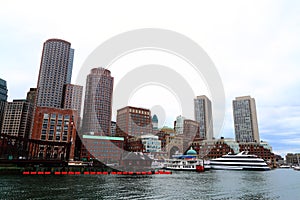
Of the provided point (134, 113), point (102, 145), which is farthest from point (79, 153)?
point (134, 113)

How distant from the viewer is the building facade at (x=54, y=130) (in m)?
125

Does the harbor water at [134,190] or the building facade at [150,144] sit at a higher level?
the building facade at [150,144]

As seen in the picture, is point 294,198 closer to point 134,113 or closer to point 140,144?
point 140,144

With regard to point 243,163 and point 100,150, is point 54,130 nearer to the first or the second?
point 100,150

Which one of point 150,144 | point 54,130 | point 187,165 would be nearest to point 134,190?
point 187,165

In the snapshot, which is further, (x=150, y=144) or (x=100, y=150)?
(x=150, y=144)

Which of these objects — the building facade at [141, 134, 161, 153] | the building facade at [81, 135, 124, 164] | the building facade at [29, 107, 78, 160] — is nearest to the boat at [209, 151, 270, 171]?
the building facade at [141, 134, 161, 153]

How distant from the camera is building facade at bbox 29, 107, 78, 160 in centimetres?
12500

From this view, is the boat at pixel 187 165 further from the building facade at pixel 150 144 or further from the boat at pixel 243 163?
the building facade at pixel 150 144

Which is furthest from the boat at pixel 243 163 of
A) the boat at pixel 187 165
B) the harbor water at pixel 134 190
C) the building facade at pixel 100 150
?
the harbor water at pixel 134 190

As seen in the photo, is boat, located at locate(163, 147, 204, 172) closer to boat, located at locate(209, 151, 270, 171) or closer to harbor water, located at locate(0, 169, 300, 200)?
boat, located at locate(209, 151, 270, 171)

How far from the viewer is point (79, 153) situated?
15912 cm

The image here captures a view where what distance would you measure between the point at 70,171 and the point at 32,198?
54.6 metres

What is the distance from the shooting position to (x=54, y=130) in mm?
128875
